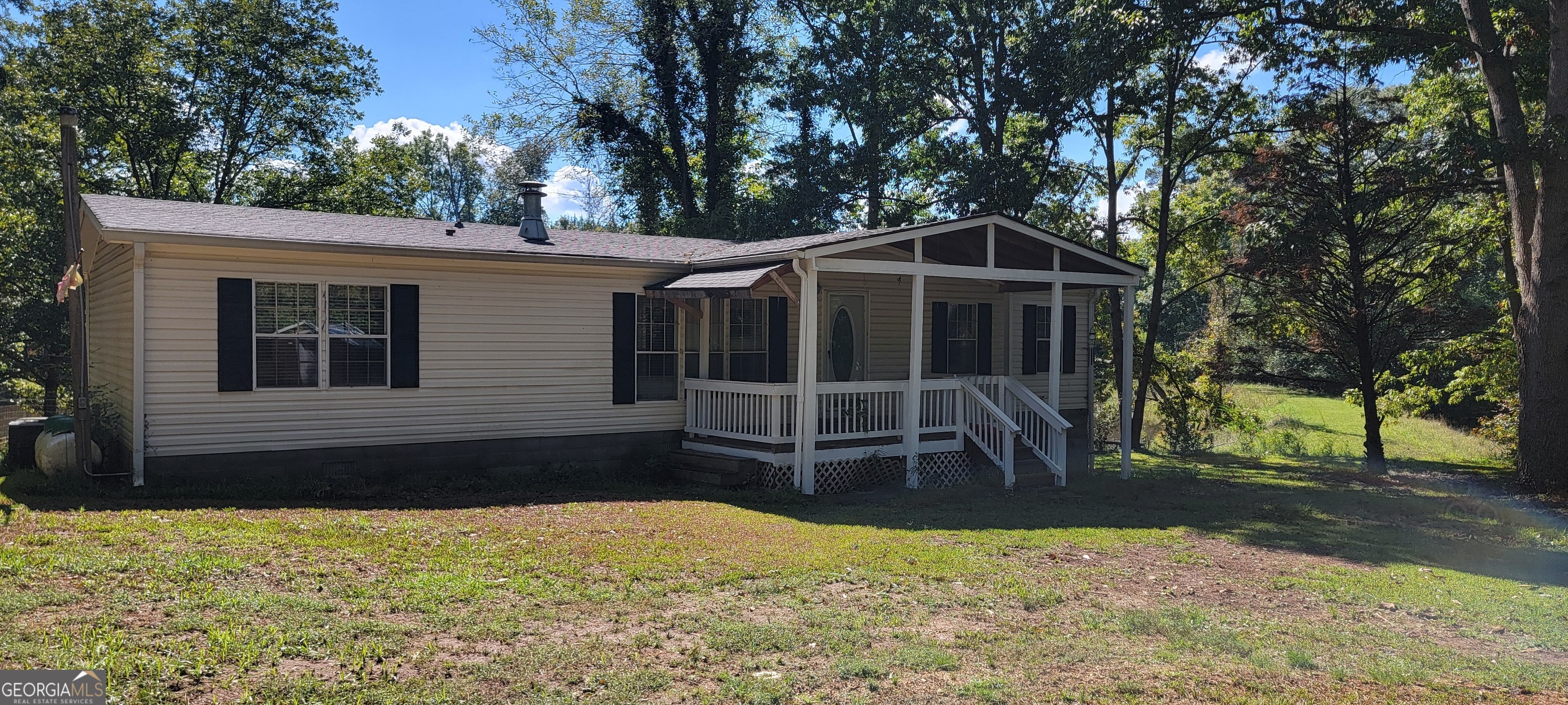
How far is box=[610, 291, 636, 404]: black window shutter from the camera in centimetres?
1286

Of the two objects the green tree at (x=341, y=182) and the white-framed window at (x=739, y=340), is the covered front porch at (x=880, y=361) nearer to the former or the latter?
the white-framed window at (x=739, y=340)

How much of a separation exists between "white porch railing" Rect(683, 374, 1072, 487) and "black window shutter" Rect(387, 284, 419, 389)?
3695 millimetres

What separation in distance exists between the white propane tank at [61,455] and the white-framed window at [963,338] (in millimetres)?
12039

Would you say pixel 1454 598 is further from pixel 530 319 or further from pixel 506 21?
pixel 506 21

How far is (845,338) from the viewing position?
1523 cm

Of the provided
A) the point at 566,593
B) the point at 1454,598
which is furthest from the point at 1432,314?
the point at 566,593

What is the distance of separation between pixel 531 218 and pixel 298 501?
560 cm

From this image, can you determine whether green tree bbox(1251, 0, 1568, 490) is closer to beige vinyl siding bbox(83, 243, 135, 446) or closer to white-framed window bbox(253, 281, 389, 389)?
white-framed window bbox(253, 281, 389, 389)

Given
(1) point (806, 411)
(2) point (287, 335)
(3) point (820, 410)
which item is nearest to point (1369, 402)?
(3) point (820, 410)

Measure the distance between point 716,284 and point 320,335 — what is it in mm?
4689

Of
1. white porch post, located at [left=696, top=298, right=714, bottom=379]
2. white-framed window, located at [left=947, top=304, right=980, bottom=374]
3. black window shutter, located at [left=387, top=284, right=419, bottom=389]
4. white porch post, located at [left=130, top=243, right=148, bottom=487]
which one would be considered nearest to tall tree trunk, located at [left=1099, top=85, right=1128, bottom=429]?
white-framed window, located at [left=947, top=304, right=980, bottom=374]

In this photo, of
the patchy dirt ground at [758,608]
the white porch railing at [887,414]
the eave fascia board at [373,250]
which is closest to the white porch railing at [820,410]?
the white porch railing at [887,414]

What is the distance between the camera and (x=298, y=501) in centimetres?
995

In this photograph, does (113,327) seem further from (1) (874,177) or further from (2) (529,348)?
(1) (874,177)
